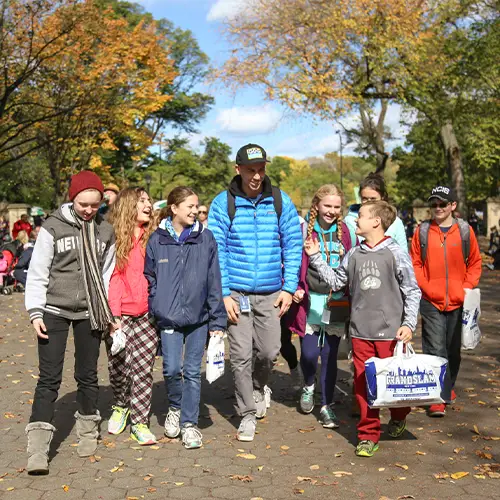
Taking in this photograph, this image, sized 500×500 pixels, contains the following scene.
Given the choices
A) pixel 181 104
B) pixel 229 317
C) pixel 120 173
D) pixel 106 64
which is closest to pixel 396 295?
pixel 229 317

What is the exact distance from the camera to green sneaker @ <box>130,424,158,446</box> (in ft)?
18.5

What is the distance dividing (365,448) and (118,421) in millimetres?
1958

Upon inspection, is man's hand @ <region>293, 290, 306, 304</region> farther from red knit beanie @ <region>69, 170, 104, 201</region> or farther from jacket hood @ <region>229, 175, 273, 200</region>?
red knit beanie @ <region>69, 170, 104, 201</region>

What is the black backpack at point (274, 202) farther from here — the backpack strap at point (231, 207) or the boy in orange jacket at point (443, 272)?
the boy in orange jacket at point (443, 272)

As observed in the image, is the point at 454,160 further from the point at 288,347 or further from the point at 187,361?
the point at 187,361

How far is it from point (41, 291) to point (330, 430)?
8.28 ft

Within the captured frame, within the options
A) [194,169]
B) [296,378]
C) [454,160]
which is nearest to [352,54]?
[454,160]

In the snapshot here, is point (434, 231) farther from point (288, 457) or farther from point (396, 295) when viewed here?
point (288, 457)

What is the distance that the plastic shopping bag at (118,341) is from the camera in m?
5.50

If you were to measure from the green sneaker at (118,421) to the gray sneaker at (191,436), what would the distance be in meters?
0.64

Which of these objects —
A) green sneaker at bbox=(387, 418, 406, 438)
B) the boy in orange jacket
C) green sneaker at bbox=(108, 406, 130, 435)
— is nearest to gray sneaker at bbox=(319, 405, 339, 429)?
green sneaker at bbox=(387, 418, 406, 438)

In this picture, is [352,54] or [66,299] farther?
[352,54]

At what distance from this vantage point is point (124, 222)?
590 cm

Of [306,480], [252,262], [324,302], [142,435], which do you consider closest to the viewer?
[306,480]
